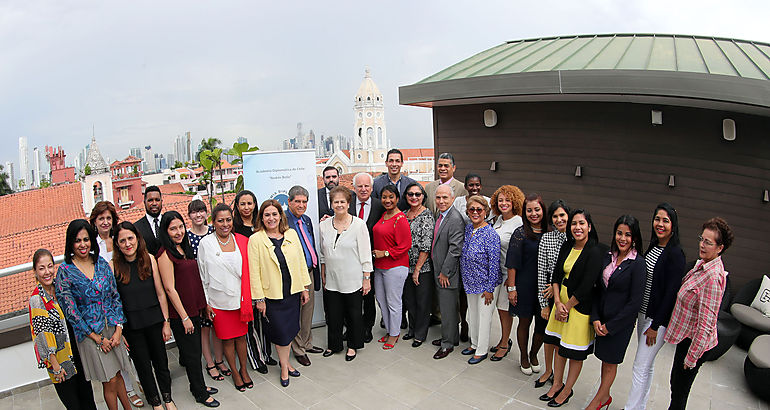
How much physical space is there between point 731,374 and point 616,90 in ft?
8.61

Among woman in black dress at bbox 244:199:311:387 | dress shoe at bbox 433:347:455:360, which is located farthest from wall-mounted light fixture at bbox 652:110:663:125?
woman in black dress at bbox 244:199:311:387

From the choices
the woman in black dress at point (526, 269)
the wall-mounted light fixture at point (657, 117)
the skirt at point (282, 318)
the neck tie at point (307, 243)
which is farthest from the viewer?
the wall-mounted light fixture at point (657, 117)

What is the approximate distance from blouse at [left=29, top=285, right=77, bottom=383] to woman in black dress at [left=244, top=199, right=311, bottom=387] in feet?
3.96

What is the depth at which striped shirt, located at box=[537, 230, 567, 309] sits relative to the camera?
314 centimetres

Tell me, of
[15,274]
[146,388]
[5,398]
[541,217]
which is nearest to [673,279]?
[541,217]

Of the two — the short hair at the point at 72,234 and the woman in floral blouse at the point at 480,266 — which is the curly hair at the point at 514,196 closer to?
the woman in floral blouse at the point at 480,266

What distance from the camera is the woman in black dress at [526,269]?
3.30 meters

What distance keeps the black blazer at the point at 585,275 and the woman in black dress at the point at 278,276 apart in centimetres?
203

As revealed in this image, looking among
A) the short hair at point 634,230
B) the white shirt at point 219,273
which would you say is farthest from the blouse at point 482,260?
the white shirt at point 219,273

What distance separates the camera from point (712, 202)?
446 centimetres

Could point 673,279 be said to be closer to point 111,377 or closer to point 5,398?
point 111,377

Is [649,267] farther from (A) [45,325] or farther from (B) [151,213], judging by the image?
(A) [45,325]

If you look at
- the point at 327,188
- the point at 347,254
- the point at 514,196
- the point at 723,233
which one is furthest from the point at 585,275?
the point at 327,188

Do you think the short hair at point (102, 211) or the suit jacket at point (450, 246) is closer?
the short hair at point (102, 211)
